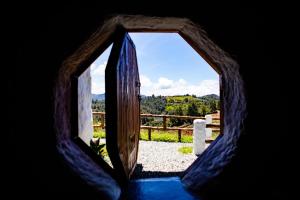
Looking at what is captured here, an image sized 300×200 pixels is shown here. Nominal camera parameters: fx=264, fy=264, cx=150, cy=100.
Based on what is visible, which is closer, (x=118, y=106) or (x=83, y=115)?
(x=118, y=106)

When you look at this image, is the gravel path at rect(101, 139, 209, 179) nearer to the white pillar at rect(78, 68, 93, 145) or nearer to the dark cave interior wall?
the white pillar at rect(78, 68, 93, 145)

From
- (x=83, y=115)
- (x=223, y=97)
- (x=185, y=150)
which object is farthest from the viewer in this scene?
(x=185, y=150)

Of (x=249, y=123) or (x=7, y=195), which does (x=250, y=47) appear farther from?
(x=7, y=195)

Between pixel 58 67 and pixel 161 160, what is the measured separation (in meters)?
4.96

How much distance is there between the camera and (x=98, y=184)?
2859 mm

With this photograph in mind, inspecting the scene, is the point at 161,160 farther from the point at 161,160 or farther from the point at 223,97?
the point at 223,97

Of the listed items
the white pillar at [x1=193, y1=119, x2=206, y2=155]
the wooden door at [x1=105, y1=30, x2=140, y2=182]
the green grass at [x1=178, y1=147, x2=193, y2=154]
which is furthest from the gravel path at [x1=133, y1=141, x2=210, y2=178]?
the wooden door at [x1=105, y1=30, x2=140, y2=182]

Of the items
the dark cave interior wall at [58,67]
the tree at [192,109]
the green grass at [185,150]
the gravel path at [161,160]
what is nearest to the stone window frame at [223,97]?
the dark cave interior wall at [58,67]

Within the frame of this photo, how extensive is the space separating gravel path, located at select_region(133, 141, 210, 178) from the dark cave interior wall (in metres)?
3.05

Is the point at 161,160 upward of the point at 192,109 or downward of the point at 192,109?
downward

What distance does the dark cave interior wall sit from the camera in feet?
7.47

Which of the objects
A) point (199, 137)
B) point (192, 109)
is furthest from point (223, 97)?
point (192, 109)

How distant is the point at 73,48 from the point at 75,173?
121cm

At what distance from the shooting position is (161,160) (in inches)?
272
